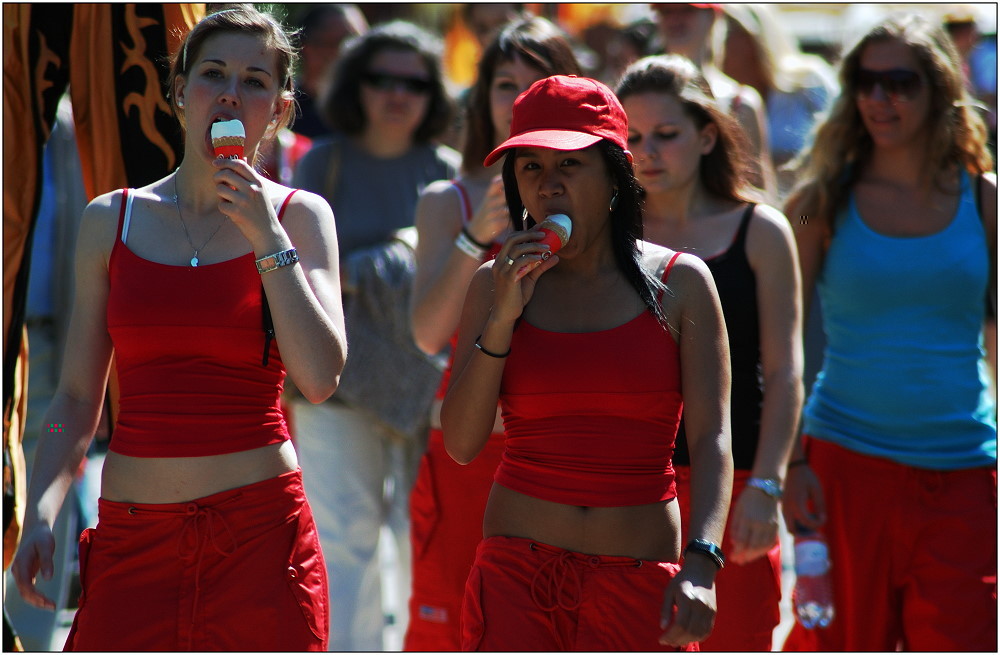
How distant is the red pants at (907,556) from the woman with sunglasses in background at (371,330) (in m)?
1.76

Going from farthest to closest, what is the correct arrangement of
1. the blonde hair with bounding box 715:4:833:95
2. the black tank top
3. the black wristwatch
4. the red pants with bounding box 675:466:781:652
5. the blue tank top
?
the blonde hair with bounding box 715:4:833:95
the blue tank top
the black tank top
the red pants with bounding box 675:466:781:652
the black wristwatch

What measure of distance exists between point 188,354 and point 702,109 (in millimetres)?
1852

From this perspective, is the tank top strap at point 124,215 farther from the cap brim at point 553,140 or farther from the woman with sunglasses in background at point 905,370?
the woman with sunglasses in background at point 905,370

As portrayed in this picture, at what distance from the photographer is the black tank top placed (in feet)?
12.0

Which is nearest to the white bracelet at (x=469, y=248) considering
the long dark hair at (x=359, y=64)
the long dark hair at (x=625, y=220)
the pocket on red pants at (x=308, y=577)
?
the long dark hair at (x=625, y=220)

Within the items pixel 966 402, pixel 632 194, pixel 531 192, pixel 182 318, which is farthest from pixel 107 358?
pixel 966 402

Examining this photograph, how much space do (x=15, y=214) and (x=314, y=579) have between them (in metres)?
1.78

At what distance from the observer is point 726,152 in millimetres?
3934

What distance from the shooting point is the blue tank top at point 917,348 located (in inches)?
160

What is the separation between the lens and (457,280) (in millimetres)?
4016

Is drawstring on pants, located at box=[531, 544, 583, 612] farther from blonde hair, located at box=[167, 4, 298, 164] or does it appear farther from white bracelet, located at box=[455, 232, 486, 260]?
white bracelet, located at box=[455, 232, 486, 260]

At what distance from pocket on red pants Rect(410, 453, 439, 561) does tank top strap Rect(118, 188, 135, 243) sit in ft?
5.00

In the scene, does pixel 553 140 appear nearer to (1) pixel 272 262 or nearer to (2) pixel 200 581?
(1) pixel 272 262

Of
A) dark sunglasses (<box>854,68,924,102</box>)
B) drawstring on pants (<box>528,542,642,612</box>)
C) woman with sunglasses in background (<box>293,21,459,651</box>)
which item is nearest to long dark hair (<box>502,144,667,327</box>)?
drawstring on pants (<box>528,542,642,612</box>)
